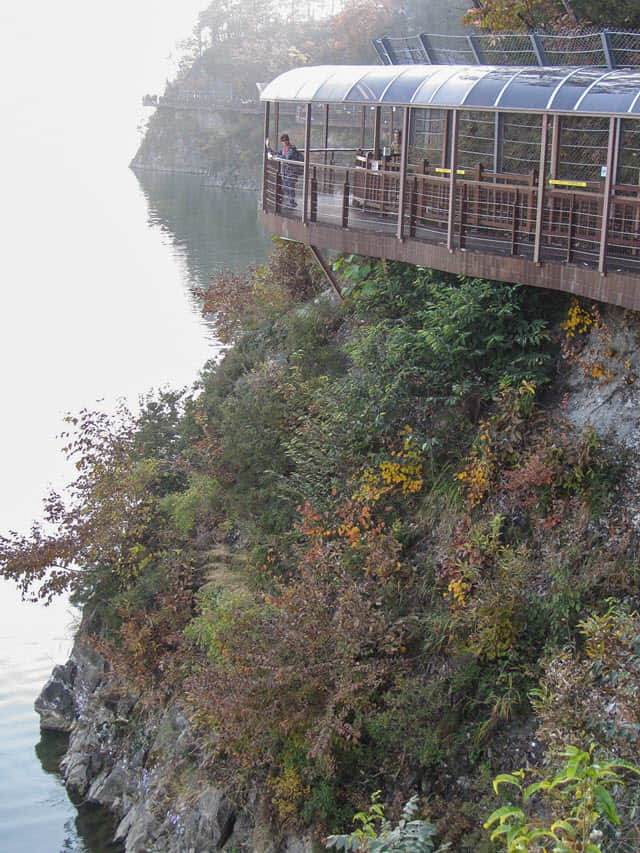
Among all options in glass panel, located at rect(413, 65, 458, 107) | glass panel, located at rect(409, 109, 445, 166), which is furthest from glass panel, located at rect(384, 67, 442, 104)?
glass panel, located at rect(409, 109, 445, 166)

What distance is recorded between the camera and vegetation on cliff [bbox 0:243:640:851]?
10.1 m

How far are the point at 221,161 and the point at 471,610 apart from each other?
278 feet

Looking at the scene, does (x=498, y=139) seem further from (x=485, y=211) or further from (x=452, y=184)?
(x=452, y=184)

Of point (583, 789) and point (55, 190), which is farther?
point (55, 190)

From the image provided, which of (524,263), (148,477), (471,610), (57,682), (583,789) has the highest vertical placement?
(524,263)

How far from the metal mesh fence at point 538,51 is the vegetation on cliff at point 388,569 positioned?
453cm

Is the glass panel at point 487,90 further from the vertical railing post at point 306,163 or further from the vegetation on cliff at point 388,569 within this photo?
the vertical railing post at point 306,163

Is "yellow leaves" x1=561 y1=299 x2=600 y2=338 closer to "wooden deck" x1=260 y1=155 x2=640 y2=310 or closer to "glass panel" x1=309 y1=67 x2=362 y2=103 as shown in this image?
"wooden deck" x1=260 y1=155 x2=640 y2=310

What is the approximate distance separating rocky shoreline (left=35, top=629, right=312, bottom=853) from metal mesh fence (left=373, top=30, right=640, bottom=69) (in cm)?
1260

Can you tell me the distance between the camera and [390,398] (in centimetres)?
1366

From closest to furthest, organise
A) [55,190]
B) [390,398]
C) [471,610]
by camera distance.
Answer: [471,610], [390,398], [55,190]

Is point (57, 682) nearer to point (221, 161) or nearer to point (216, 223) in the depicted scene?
point (216, 223)

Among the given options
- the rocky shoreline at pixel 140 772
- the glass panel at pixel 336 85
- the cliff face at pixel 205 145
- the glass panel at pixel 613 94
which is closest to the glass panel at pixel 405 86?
the glass panel at pixel 336 85

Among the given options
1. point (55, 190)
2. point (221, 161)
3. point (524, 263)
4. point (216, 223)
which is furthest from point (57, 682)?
point (221, 161)
